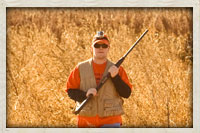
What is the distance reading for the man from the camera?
3166mm

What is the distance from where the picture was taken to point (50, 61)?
5148mm

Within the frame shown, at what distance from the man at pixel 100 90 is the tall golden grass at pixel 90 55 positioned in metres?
1.13

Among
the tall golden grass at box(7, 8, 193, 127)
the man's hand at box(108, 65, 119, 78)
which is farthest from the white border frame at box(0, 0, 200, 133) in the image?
the man's hand at box(108, 65, 119, 78)

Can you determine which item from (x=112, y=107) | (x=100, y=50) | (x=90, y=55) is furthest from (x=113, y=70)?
(x=90, y=55)

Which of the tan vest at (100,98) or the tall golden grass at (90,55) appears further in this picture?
the tall golden grass at (90,55)

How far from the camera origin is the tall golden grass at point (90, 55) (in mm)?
4590

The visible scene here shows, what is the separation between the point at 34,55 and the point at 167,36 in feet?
6.49

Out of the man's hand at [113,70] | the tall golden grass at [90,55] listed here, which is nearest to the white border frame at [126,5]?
the tall golden grass at [90,55]

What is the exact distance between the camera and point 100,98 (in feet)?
10.5

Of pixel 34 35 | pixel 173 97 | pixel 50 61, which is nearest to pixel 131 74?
pixel 173 97

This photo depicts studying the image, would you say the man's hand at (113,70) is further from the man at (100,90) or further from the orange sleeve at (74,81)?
the orange sleeve at (74,81)
